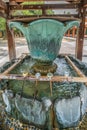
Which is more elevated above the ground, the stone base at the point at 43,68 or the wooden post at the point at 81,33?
the wooden post at the point at 81,33

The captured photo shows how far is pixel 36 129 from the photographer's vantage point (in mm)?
1956

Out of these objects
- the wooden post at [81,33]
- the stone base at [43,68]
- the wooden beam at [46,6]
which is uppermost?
the wooden beam at [46,6]

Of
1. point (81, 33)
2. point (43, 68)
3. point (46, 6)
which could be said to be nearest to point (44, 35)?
point (43, 68)

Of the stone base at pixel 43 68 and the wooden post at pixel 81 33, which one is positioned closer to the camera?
the stone base at pixel 43 68

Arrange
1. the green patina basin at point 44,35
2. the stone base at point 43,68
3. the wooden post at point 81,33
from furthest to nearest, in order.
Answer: the wooden post at point 81,33 → the stone base at point 43,68 → the green patina basin at point 44,35

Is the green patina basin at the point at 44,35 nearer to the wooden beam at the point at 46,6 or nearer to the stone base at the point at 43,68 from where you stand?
the stone base at the point at 43,68

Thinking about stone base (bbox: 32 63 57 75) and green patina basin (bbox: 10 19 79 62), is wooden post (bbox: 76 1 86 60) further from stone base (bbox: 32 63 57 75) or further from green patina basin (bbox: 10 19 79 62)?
stone base (bbox: 32 63 57 75)

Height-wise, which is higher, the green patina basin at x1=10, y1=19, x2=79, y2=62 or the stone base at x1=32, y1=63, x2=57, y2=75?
the green patina basin at x1=10, y1=19, x2=79, y2=62

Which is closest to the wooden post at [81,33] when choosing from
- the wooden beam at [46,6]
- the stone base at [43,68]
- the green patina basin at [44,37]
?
the wooden beam at [46,6]

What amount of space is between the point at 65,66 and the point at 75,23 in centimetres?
93

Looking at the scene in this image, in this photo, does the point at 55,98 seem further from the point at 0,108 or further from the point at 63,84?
the point at 0,108

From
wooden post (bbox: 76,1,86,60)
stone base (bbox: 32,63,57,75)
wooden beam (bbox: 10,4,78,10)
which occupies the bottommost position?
stone base (bbox: 32,63,57,75)

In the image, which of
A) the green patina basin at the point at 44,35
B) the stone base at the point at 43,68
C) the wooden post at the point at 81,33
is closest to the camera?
the green patina basin at the point at 44,35

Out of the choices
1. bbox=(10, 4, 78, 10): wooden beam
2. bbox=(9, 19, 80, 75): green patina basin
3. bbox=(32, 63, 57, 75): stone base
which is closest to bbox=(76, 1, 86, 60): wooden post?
bbox=(10, 4, 78, 10): wooden beam
